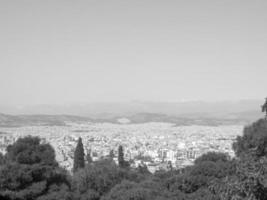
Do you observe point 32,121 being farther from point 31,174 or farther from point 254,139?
point 254,139

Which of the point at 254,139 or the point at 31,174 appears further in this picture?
the point at 254,139

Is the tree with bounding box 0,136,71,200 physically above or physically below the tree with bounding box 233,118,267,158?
below

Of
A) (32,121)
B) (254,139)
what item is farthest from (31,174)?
(32,121)

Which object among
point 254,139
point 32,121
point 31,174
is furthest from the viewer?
point 32,121

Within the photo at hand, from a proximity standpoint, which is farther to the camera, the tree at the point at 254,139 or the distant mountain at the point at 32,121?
the distant mountain at the point at 32,121

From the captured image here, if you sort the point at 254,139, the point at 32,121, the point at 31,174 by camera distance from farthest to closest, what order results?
the point at 32,121, the point at 254,139, the point at 31,174

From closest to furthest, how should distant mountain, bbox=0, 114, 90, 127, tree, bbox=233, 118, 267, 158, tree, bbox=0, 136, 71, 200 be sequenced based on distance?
tree, bbox=0, 136, 71, 200 < tree, bbox=233, 118, 267, 158 < distant mountain, bbox=0, 114, 90, 127

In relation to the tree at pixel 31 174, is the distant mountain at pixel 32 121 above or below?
above

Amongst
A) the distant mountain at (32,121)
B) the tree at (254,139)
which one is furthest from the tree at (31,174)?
the distant mountain at (32,121)

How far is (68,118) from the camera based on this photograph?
379 feet

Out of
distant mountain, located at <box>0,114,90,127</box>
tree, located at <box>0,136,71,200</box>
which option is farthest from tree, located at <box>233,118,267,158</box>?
distant mountain, located at <box>0,114,90,127</box>

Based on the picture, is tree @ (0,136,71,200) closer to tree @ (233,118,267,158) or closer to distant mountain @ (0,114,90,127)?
tree @ (233,118,267,158)

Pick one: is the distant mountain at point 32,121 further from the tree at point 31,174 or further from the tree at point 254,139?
the tree at point 254,139

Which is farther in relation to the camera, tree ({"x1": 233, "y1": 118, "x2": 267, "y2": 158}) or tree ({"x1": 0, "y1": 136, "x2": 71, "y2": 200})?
tree ({"x1": 233, "y1": 118, "x2": 267, "y2": 158})
